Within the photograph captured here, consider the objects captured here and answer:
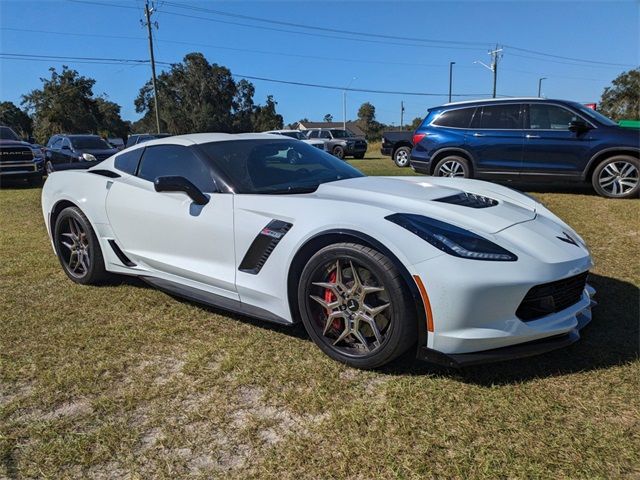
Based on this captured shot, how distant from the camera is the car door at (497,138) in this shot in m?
8.20

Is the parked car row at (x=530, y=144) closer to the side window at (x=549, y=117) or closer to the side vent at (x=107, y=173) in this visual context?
the side window at (x=549, y=117)

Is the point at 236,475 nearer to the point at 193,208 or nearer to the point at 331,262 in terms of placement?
the point at 331,262

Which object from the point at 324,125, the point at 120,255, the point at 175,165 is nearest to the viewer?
the point at 175,165

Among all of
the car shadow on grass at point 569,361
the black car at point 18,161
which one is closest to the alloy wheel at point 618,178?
the car shadow on grass at point 569,361

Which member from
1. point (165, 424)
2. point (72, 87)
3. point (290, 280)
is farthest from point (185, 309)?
point (72, 87)

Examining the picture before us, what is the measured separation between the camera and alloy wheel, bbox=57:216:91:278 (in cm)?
425

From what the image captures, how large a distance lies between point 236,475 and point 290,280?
3.83 feet

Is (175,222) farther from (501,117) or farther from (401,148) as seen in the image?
(401,148)

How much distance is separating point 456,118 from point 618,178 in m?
2.82

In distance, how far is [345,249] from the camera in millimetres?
2623

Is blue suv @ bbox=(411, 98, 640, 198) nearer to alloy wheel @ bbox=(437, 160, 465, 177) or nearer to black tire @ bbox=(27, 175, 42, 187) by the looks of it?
alloy wheel @ bbox=(437, 160, 465, 177)

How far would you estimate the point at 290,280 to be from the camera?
2.86 m

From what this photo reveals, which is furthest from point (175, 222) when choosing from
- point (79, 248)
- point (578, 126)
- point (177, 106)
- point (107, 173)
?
point (177, 106)

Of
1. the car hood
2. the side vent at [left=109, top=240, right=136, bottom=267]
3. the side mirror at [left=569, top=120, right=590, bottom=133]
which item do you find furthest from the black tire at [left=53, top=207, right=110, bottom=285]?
the side mirror at [left=569, top=120, right=590, bottom=133]
